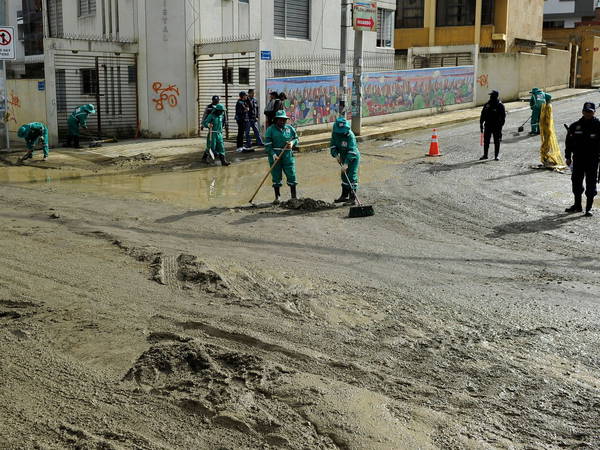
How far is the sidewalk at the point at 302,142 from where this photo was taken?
1983 centimetres

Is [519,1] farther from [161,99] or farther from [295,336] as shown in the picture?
[295,336]

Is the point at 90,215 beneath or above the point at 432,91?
beneath

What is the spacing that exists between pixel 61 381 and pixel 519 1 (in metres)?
39.1

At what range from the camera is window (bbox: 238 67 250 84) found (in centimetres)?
2314

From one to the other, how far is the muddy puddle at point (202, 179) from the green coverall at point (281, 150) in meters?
0.78

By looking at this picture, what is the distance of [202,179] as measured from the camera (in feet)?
51.4

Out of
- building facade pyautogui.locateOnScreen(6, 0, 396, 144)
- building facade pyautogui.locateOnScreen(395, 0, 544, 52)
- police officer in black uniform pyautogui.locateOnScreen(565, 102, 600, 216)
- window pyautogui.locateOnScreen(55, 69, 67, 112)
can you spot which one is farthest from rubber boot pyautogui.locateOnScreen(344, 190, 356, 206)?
building facade pyautogui.locateOnScreen(395, 0, 544, 52)

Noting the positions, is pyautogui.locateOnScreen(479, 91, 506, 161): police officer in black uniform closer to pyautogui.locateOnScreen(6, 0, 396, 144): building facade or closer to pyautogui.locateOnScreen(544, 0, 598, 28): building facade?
pyautogui.locateOnScreen(6, 0, 396, 144): building facade

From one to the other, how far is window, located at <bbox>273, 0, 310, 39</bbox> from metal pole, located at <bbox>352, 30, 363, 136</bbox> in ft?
17.2

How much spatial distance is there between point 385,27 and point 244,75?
1022cm

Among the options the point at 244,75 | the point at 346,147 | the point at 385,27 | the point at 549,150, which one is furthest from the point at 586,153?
the point at 385,27

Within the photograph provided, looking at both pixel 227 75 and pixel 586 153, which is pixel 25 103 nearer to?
pixel 227 75

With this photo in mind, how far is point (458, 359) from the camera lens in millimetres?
5672

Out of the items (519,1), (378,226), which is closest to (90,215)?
(378,226)
